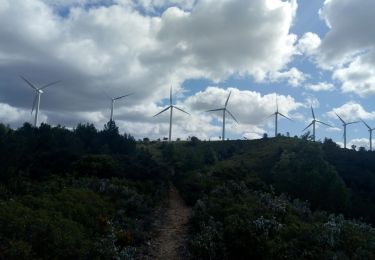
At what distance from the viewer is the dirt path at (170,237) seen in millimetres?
16734

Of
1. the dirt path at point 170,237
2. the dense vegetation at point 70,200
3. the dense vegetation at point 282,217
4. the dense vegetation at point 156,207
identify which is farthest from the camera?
the dirt path at point 170,237

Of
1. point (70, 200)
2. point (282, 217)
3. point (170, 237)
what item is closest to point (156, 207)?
point (170, 237)

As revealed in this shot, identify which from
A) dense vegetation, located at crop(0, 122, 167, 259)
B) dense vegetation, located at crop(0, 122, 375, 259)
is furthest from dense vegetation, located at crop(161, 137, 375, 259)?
dense vegetation, located at crop(0, 122, 167, 259)

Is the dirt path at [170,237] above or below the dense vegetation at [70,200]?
below

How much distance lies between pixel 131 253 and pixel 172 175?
29.4 m

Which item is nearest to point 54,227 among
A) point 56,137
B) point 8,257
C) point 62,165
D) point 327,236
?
point 8,257

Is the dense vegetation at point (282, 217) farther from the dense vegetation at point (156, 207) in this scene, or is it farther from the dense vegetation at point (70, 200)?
the dense vegetation at point (70, 200)

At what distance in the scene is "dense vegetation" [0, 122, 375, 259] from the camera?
12.7 meters

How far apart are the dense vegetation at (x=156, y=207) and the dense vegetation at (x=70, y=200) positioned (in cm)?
4

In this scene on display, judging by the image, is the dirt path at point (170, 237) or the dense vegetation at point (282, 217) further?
the dirt path at point (170, 237)

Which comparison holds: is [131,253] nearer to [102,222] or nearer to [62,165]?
[102,222]

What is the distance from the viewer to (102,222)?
17.1m

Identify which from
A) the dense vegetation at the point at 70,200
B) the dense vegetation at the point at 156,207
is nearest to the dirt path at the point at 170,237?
the dense vegetation at the point at 156,207

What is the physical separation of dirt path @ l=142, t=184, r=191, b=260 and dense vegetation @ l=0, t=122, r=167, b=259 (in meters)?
0.71
